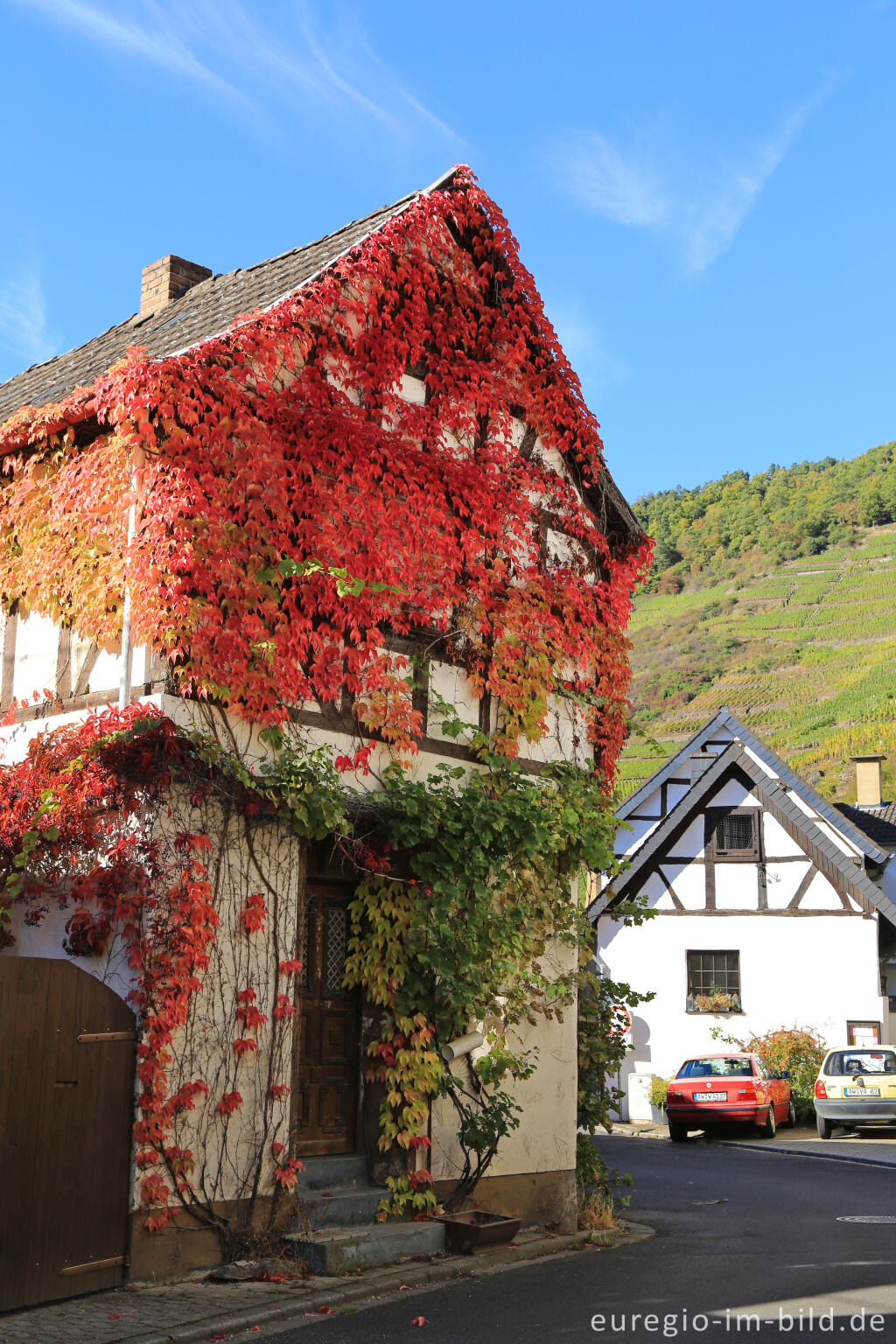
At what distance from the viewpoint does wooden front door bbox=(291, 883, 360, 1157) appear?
10.2 m

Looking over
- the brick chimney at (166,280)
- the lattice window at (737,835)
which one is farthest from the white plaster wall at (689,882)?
the brick chimney at (166,280)

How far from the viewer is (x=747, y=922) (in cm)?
2630

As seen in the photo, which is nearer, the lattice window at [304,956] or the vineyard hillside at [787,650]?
the lattice window at [304,956]

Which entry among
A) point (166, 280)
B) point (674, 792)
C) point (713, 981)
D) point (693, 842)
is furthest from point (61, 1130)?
point (674, 792)

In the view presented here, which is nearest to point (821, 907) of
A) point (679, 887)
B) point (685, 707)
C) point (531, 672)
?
point (679, 887)

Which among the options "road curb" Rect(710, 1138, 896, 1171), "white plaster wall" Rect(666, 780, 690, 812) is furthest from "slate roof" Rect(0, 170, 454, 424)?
"white plaster wall" Rect(666, 780, 690, 812)

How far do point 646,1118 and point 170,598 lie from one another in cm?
1996

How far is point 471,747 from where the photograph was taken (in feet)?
37.3

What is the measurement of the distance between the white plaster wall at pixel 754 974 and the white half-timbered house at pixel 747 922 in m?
0.02

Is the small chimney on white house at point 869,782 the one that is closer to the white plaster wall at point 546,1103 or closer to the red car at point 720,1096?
the red car at point 720,1096

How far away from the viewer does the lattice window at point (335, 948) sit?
34.7 feet

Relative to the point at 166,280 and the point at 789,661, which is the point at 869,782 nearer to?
the point at 166,280

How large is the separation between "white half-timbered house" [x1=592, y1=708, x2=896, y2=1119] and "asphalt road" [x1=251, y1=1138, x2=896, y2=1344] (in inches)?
484

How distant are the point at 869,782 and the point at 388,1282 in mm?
31121
